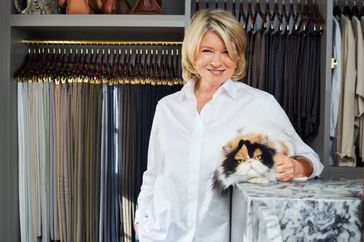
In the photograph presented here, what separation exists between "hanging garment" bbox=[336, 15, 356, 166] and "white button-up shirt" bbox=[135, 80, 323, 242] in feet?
4.49

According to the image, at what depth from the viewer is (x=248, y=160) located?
1.25m

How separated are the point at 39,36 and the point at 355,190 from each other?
105 inches

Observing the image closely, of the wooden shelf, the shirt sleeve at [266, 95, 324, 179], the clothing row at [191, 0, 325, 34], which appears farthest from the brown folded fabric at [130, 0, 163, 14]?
the shirt sleeve at [266, 95, 324, 179]

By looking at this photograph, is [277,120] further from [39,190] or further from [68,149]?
[39,190]

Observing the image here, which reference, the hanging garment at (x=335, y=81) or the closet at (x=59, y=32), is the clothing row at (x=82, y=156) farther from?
the hanging garment at (x=335, y=81)

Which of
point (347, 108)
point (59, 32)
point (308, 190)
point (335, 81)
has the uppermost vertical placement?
point (59, 32)

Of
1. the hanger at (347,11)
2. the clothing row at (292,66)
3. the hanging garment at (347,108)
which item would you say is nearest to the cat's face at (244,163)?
the clothing row at (292,66)

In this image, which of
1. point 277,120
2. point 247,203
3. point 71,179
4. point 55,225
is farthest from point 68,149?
point 247,203

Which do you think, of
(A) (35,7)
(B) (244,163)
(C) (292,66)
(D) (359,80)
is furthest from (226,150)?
(A) (35,7)

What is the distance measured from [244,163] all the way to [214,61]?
0.42m

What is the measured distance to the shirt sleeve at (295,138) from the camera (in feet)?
4.50

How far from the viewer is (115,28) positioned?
2.84 metres

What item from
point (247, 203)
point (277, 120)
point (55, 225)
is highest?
point (277, 120)

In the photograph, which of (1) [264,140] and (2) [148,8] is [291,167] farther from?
(2) [148,8]
